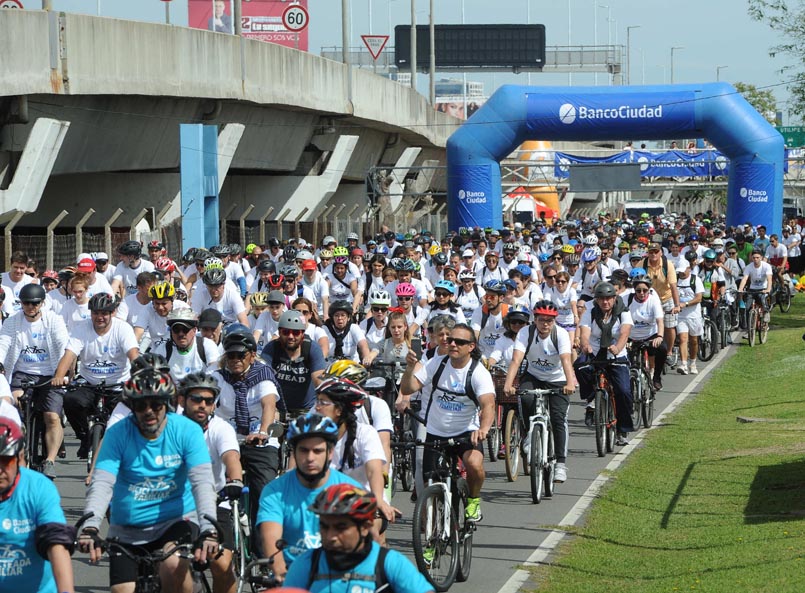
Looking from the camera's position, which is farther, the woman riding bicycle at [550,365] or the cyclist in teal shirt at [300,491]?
the woman riding bicycle at [550,365]

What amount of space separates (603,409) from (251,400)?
6403 millimetres

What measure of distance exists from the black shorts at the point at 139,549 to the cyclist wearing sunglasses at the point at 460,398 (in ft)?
10.8

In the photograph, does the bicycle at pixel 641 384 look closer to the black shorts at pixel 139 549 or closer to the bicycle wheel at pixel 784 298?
the black shorts at pixel 139 549

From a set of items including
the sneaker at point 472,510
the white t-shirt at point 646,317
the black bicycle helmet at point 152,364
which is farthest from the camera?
the white t-shirt at point 646,317

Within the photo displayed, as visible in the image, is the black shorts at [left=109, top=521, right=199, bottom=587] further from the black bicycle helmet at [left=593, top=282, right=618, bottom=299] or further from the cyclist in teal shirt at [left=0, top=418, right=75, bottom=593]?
the black bicycle helmet at [left=593, top=282, right=618, bottom=299]

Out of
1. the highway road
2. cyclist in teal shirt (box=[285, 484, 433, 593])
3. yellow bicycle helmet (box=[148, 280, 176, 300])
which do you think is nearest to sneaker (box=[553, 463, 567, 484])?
the highway road

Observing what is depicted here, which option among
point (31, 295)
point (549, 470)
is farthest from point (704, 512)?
point (31, 295)

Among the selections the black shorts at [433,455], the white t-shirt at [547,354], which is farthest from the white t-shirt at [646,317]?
the black shorts at [433,455]

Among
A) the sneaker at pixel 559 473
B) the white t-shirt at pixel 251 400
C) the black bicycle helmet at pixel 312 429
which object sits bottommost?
the sneaker at pixel 559 473

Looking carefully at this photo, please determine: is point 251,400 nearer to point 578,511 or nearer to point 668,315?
point 578,511

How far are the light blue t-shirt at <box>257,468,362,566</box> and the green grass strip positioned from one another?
3.33 m

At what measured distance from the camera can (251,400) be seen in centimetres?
917

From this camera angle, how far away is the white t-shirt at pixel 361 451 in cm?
770

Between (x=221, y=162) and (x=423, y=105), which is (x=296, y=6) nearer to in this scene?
(x=423, y=105)
